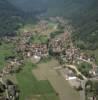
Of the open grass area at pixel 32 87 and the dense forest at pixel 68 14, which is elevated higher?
the dense forest at pixel 68 14

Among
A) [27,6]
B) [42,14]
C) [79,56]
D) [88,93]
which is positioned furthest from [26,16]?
[88,93]

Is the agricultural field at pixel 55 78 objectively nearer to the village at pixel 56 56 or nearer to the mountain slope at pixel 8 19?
the village at pixel 56 56

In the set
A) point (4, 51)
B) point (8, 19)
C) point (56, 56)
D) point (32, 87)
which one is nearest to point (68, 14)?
point (8, 19)

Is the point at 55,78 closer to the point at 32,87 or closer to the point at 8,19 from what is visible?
the point at 32,87

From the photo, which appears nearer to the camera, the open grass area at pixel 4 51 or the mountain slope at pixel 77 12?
the open grass area at pixel 4 51

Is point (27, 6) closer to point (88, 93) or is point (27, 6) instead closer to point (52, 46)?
point (52, 46)

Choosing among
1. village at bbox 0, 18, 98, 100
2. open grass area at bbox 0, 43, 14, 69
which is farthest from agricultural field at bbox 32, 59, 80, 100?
open grass area at bbox 0, 43, 14, 69

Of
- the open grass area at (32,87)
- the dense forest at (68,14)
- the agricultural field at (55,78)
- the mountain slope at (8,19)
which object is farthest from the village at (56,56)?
the mountain slope at (8,19)
